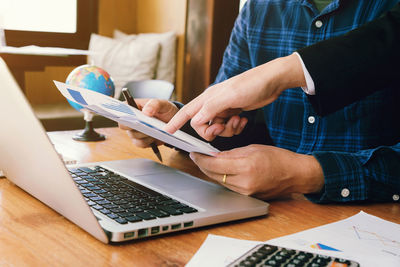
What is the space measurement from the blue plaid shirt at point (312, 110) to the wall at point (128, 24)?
2.65 m

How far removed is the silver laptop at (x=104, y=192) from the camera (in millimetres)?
508

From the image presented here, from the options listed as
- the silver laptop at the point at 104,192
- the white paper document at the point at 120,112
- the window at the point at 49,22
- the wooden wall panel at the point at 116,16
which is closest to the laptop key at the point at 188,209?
the silver laptop at the point at 104,192

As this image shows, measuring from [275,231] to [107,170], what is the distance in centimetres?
34

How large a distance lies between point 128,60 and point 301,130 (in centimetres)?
264

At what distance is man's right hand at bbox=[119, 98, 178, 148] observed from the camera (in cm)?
97

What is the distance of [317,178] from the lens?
774mm

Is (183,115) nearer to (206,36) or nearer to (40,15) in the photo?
(40,15)

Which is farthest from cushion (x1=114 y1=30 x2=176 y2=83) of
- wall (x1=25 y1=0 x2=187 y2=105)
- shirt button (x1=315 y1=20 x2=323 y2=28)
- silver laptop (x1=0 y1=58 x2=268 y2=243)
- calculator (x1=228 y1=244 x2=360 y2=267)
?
calculator (x1=228 y1=244 x2=360 y2=267)

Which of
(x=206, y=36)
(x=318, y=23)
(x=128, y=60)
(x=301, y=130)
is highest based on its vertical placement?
(x=318, y=23)

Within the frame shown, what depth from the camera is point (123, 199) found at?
0.63 metres

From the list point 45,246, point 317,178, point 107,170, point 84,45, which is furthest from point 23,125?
point 84,45

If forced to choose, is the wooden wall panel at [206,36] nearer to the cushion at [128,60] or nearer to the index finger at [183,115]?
the cushion at [128,60]

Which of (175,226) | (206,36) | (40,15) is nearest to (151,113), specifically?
(175,226)

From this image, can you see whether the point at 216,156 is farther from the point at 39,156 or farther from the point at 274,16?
the point at 274,16
